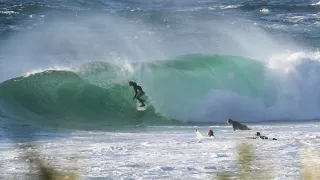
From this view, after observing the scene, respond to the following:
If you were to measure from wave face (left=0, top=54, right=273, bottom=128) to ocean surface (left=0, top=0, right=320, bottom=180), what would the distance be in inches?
Answer: 1.4

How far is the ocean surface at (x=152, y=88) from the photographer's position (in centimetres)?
957

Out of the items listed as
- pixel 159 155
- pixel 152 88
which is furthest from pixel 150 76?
pixel 159 155

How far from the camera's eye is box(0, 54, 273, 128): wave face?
18219 millimetres

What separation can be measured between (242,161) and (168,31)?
36.9 m

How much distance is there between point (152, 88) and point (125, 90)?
2.80 ft

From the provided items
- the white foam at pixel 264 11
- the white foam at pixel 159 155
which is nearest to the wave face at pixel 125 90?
the white foam at pixel 159 155

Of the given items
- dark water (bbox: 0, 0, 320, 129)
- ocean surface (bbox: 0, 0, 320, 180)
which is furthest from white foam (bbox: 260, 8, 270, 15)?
dark water (bbox: 0, 0, 320, 129)

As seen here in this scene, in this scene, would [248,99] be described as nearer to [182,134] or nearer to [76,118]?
[76,118]

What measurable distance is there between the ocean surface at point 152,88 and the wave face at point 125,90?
1.4 inches

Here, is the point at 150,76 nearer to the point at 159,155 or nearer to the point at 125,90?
the point at 125,90

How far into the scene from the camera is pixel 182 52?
3281 centimetres

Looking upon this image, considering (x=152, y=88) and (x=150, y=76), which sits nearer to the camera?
(x=152, y=88)

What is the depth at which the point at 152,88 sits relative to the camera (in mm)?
20750

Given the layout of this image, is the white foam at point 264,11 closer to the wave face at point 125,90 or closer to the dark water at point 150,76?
the dark water at point 150,76
